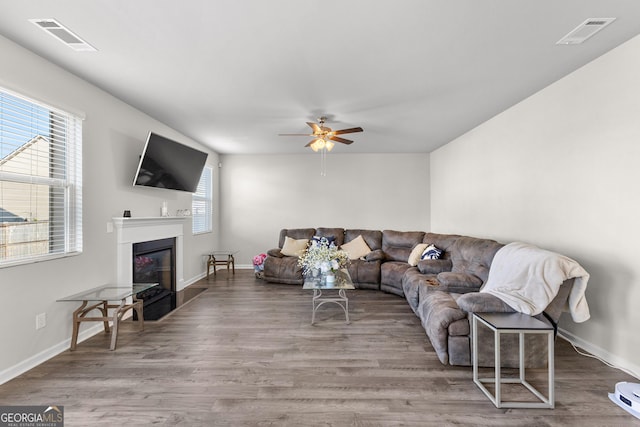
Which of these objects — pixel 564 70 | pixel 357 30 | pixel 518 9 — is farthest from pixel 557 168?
pixel 357 30

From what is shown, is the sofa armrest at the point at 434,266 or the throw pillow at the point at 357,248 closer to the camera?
the sofa armrest at the point at 434,266

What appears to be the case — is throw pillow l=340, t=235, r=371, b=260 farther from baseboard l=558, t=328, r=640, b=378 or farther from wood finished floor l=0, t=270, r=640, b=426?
baseboard l=558, t=328, r=640, b=378

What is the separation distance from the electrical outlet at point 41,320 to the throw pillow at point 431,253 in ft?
15.2

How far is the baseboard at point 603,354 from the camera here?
2359 mm

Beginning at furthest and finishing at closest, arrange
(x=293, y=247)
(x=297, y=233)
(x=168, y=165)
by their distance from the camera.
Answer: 1. (x=297, y=233)
2. (x=293, y=247)
3. (x=168, y=165)

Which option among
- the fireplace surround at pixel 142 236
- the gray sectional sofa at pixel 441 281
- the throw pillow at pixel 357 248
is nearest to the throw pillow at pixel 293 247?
the gray sectional sofa at pixel 441 281

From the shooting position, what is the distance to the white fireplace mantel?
349cm

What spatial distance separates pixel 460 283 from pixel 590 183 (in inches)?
60.5

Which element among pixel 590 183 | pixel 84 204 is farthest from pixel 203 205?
pixel 590 183

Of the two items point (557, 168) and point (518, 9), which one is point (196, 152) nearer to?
point (518, 9)

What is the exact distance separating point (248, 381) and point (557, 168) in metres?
3.70

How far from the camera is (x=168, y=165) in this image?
410 cm

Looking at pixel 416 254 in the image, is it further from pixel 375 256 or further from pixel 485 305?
pixel 485 305

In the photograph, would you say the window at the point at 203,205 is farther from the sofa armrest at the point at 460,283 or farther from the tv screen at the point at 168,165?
the sofa armrest at the point at 460,283
